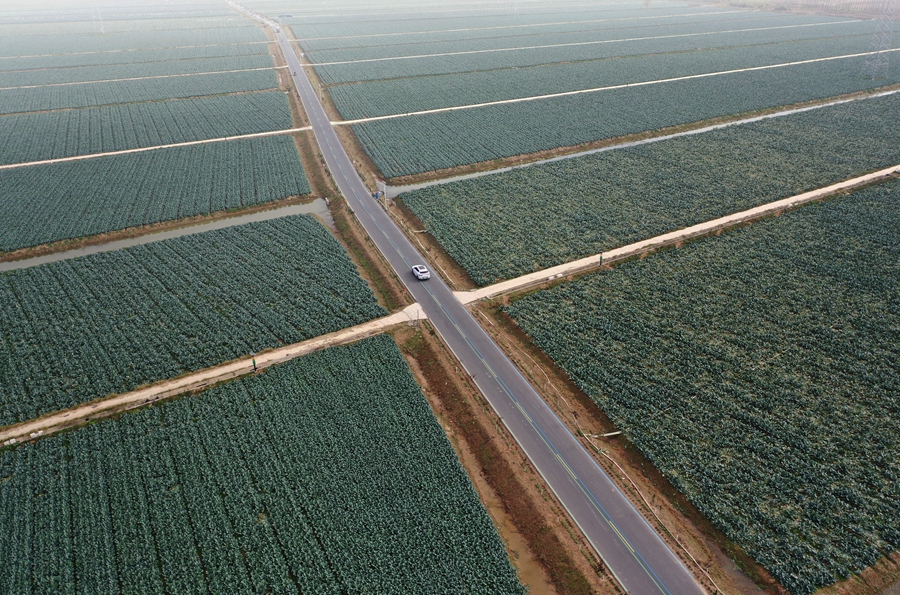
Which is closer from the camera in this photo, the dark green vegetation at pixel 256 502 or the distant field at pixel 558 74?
the dark green vegetation at pixel 256 502

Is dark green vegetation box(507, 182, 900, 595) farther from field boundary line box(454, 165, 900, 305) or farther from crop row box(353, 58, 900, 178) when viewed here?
crop row box(353, 58, 900, 178)

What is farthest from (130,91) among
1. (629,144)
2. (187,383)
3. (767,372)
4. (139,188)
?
(767,372)

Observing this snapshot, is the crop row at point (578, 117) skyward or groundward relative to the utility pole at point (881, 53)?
groundward

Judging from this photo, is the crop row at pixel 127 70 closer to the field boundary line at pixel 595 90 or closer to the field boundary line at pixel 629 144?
the field boundary line at pixel 595 90

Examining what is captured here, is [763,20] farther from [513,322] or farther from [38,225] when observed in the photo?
[38,225]

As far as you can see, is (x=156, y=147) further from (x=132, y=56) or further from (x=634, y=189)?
(x=132, y=56)

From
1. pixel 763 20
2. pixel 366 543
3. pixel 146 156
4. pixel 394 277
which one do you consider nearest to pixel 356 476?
pixel 366 543

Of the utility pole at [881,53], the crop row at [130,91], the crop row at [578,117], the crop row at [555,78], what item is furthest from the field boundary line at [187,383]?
the utility pole at [881,53]
